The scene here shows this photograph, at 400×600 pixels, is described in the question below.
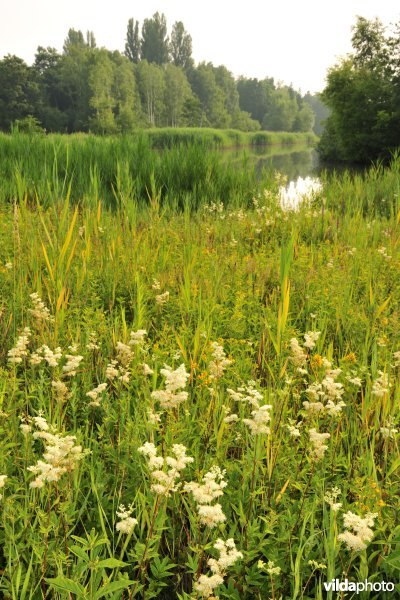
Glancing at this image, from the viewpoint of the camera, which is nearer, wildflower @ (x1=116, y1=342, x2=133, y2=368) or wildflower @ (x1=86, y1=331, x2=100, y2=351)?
wildflower @ (x1=116, y1=342, x2=133, y2=368)

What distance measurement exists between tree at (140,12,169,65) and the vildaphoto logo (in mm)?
119199

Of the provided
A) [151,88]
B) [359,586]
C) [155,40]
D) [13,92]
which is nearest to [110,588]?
[359,586]

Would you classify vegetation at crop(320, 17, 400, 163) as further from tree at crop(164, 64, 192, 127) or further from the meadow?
tree at crop(164, 64, 192, 127)

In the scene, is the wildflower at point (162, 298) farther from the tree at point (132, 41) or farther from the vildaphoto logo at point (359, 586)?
the tree at point (132, 41)

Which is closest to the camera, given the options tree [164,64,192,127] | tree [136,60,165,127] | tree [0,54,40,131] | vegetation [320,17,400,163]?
vegetation [320,17,400,163]

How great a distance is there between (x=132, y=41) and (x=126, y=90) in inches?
2024

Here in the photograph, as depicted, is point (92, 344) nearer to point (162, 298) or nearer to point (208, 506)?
point (162, 298)

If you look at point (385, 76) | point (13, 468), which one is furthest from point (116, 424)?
point (385, 76)

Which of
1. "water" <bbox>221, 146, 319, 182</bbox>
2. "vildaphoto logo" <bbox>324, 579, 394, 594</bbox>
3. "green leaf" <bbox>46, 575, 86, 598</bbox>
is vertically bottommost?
"vildaphoto logo" <bbox>324, 579, 394, 594</bbox>

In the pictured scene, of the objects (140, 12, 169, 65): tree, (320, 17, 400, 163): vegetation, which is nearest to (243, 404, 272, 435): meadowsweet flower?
(320, 17, 400, 163): vegetation

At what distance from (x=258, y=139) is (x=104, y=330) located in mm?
73040

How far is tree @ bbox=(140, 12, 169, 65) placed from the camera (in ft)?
351

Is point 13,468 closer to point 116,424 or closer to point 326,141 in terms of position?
point 116,424

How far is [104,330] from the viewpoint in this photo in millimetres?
3070
